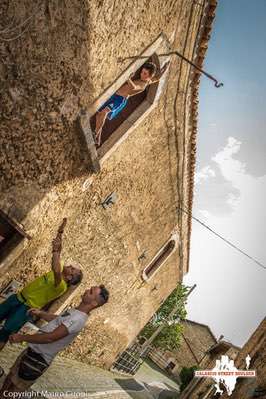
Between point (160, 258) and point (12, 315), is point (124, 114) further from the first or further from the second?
point (160, 258)

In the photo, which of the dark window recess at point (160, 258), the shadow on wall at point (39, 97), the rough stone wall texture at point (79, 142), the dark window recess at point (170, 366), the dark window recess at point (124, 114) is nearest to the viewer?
the shadow on wall at point (39, 97)

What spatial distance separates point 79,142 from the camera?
19.3 feet

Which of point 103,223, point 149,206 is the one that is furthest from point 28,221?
point 149,206

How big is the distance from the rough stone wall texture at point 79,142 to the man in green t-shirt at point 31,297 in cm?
143

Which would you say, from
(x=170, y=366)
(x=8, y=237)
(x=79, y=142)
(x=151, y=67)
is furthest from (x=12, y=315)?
(x=170, y=366)

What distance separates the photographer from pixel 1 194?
4730 mm

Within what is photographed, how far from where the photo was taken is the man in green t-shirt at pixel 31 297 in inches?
150

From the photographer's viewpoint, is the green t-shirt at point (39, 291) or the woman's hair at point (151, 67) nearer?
the green t-shirt at point (39, 291)

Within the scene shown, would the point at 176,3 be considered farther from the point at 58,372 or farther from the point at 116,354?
the point at 116,354

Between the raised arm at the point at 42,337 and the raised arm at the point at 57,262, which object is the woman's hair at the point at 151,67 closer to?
the raised arm at the point at 57,262

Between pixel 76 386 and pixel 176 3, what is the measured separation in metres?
7.29

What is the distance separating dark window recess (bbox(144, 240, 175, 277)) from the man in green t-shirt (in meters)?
7.49

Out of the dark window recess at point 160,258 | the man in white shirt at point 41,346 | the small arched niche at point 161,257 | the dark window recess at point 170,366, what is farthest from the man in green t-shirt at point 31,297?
the dark window recess at point 170,366

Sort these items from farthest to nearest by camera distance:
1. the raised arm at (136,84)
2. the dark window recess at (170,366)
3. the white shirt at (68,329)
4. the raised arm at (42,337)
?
1. the dark window recess at (170,366)
2. the raised arm at (136,84)
3. the white shirt at (68,329)
4. the raised arm at (42,337)
